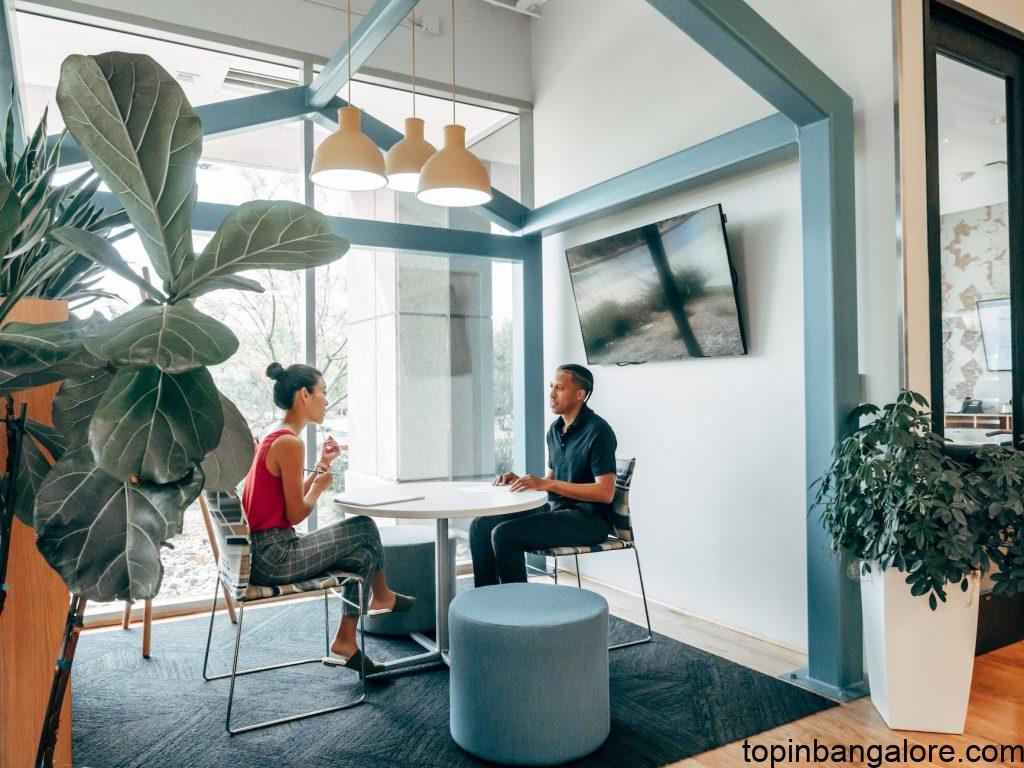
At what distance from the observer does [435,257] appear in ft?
16.3

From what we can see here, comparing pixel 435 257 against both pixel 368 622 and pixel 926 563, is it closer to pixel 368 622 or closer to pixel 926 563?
pixel 368 622

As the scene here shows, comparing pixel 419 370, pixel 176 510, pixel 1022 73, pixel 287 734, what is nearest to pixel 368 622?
pixel 287 734

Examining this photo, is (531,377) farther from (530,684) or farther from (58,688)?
(58,688)

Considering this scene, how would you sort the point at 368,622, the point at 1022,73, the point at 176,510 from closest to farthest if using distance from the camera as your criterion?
the point at 176,510, the point at 1022,73, the point at 368,622

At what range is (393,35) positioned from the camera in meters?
4.96

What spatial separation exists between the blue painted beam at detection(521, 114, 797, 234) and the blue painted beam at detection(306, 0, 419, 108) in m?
1.46

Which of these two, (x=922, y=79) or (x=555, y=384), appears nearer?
(x=922, y=79)

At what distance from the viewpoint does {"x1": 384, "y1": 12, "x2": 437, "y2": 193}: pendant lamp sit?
3.38m

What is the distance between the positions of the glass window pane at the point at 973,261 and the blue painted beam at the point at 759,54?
63 centimetres

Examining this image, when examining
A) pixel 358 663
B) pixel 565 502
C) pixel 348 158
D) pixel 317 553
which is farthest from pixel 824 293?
pixel 358 663

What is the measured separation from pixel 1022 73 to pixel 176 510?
4.22 metres

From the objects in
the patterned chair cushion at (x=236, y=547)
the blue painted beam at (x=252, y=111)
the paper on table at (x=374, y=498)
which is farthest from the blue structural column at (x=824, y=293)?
the blue painted beam at (x=252, y=111)

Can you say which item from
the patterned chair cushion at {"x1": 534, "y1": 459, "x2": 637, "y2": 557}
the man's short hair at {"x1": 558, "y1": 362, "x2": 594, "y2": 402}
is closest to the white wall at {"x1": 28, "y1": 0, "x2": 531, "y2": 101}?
the man's short hair at {"x1": 558, "y1": 362, "x2": 594, "y2": 402}

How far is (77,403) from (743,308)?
3.32m
